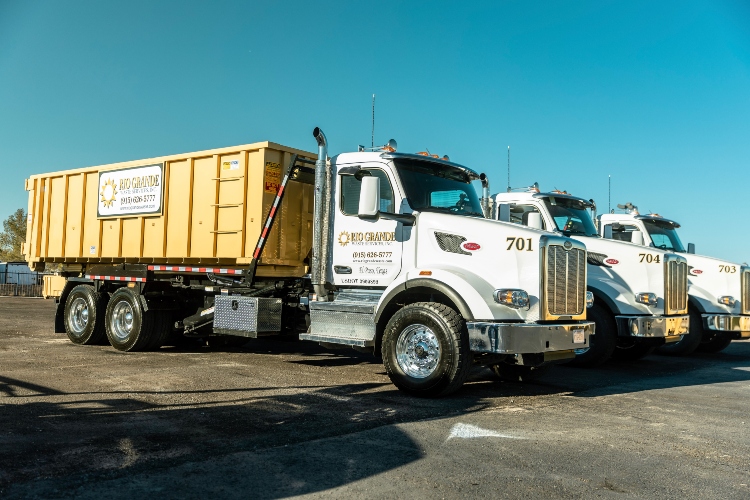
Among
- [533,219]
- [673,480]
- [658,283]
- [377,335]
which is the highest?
[533,219]

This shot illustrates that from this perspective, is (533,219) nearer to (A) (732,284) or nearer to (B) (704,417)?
(B) (704,417)

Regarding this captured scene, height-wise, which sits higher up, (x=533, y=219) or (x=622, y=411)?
(x=533, y=219)

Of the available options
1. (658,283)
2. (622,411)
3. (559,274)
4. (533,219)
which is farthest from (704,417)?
(658,283)

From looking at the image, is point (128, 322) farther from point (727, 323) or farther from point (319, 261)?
point (727, 323)

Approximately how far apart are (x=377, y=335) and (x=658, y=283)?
5.30 meters

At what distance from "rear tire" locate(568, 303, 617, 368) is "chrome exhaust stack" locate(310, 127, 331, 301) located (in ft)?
14.6

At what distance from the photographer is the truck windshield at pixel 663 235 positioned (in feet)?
44.7

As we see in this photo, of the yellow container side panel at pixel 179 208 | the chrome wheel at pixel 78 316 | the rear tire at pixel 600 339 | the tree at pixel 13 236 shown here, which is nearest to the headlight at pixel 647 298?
the rear tire at pixel 600 339

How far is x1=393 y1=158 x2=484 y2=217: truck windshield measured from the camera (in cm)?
845

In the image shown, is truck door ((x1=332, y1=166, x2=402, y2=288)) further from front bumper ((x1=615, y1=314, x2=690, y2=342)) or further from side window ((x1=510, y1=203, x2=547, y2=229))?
front bumper ((x1=615, y1=314, x2=690, y2=342))

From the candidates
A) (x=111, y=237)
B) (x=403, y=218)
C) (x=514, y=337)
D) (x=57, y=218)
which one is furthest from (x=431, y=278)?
(x=57, y=218)

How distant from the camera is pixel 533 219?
9461 millimetres

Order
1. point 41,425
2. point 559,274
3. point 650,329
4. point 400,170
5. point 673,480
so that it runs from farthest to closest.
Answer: point 650,329 → point 400,170 → point 559,274 → point 41,425 → point 673,480

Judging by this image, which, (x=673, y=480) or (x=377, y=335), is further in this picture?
(x=377, y=335)
